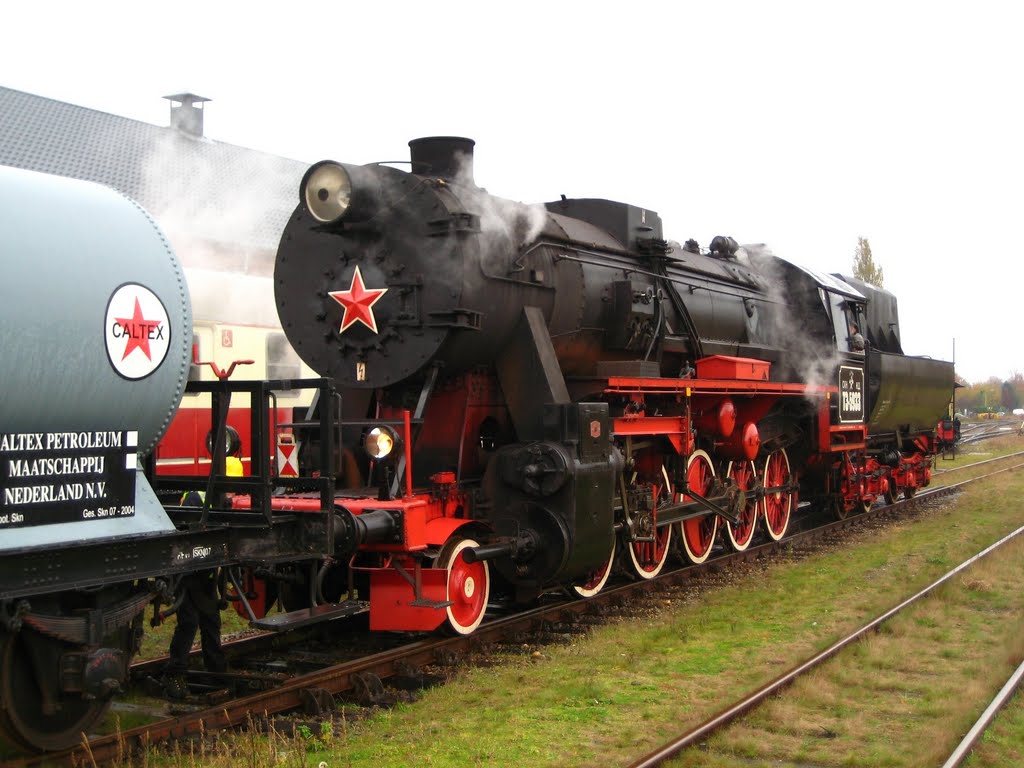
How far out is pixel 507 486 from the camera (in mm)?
8078

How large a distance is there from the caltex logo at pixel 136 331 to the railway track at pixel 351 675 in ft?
5.93

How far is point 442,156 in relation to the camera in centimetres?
821

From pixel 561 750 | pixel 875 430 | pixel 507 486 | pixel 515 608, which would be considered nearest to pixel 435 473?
pixel 507 486

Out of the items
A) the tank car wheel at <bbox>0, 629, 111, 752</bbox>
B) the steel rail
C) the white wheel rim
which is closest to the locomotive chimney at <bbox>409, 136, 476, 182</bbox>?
the white wheel rim

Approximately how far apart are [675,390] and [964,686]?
4.07 meters

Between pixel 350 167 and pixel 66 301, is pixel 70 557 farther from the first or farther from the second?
pixel 350 167

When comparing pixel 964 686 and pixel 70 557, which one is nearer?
pixel 70 557

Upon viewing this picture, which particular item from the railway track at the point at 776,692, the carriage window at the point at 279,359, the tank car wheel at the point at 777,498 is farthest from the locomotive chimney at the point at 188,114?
the railway track at the point at 776,692

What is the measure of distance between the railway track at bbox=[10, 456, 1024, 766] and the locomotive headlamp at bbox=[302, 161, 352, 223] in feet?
10.5

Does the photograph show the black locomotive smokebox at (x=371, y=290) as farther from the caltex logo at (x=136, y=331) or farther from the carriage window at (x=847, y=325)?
the carriage window at (x=847, y=325)

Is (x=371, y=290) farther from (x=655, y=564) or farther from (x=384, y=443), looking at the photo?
(x=655, y=564)

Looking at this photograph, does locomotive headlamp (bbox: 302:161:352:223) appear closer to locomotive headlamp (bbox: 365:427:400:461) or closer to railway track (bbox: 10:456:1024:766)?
locomotive headlamp (bbox: 365:427:400:461)

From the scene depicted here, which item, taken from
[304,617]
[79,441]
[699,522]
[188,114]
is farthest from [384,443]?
[188,114]

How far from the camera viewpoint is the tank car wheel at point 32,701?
4.52 meters
